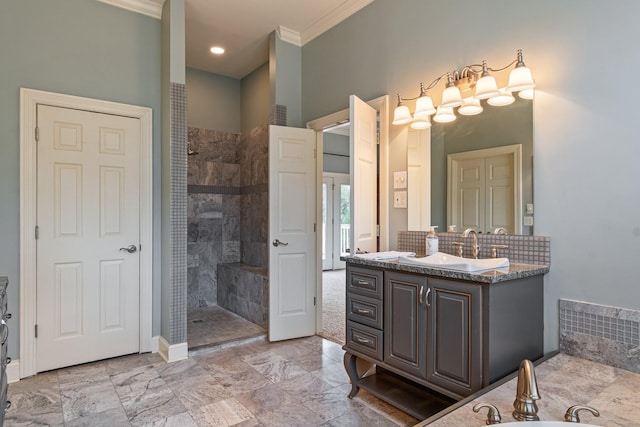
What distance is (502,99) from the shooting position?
2.25 m

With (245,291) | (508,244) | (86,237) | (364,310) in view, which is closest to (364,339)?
(364,310)

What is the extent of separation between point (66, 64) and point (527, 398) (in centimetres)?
374

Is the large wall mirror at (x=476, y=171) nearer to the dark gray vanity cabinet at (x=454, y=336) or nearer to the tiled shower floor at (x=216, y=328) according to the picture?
the dark gray vanity cabinet at (x=454, y=336)

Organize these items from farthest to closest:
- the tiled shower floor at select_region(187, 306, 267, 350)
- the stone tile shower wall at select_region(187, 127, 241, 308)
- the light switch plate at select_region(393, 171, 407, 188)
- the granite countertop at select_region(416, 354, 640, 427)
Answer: the stone tile shower wall at select_region(187, 127, 241, 308) → the tiled shower floor at select_region(187, 306, 267, 350) → the light switch plate at select_region(393, 171, 407, 188) → the granite countertop at select_region(416, 354, 640, 427)

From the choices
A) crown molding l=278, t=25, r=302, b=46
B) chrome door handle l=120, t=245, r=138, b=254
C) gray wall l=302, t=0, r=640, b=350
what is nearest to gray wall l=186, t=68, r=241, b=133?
crown molding l=278, t=25, r=302, b=46

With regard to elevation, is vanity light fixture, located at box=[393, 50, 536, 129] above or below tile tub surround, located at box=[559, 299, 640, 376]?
above

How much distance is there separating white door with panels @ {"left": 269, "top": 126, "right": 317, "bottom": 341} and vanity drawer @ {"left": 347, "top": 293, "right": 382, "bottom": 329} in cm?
131

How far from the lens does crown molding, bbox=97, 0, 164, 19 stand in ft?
10.6

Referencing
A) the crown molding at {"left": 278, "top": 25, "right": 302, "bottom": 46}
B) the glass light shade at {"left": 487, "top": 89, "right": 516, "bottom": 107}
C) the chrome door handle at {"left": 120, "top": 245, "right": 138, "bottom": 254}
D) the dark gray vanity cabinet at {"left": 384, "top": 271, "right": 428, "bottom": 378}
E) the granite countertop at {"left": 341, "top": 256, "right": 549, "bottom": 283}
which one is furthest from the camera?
the crown molding at {"left": 278, "top": 25, "right": 302, "bottom": 46}

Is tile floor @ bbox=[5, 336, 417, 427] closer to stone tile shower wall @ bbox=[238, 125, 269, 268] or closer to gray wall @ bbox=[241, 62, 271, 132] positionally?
stone tile shower wall @ bbox=[238, 125, 269, 268]

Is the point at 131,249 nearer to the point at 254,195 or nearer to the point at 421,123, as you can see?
the point at 254,195

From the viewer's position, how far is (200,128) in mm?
4789

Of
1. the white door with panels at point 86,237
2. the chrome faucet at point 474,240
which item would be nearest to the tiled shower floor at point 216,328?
the white door with panels at point 86,237

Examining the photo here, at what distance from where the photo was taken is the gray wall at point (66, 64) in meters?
2.76
